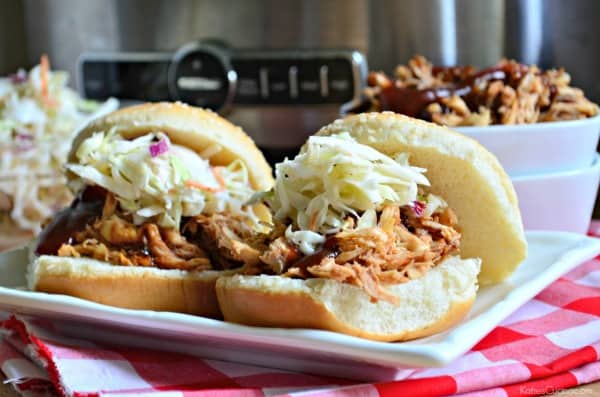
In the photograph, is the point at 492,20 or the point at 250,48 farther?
the point at 250,48

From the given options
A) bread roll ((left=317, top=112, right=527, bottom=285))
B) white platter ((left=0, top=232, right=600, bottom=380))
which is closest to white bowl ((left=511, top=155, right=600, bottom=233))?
white platter ((left=0, top=232, right=600, bottom=380))

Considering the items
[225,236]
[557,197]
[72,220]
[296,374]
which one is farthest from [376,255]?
[557,197]

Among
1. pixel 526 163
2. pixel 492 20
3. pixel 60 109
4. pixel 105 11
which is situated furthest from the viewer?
pixel 105 11

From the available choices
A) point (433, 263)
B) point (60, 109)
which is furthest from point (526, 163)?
point (60, 109)

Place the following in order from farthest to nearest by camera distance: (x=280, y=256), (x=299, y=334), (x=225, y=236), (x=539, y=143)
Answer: (x=539, y=143), (x=225, y=236), (x=280, y=256), (x=299, y=334)

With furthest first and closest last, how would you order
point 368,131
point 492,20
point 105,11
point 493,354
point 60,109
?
point 105,11 → point 60,109 → point 492,20 → point 368,131 → point 493,354

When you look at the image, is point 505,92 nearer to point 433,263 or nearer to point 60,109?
point 433,263

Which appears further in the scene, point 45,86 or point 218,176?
point 45,86

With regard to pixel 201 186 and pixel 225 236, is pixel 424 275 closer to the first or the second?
pixel 225 236
